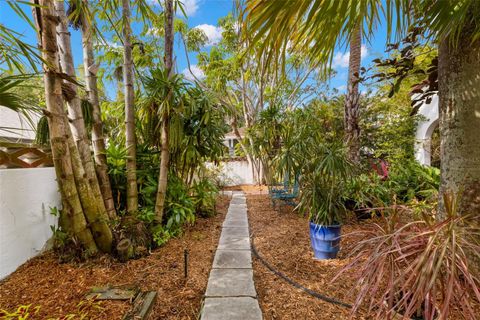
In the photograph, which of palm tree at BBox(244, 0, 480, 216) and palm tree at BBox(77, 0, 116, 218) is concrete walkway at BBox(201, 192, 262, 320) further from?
palm tree at BBox(244, 0, 480, 216)

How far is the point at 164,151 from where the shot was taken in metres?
2.81

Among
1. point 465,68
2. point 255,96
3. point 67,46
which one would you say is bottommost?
point 465,68

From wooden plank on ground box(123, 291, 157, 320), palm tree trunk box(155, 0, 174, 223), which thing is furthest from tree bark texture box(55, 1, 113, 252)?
wooden plank on ground box(123, 291, 157, 320)

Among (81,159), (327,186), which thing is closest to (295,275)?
Answer: (327,186)

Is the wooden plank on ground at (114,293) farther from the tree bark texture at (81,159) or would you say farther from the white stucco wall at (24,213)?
the white stucco wall at (24,213)

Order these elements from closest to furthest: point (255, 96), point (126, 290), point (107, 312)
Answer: point (107, 312)
point (126, 290)
point (255, 96)

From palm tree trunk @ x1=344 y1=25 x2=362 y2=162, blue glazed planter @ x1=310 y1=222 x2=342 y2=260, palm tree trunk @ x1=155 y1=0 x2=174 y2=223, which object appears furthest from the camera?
palm tree trunk @ x1=344 y1=25 x2=362 y2=162

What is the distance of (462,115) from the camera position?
139cm

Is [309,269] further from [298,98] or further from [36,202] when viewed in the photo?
[298,98]

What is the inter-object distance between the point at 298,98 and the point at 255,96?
115 inches

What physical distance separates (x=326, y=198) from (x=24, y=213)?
3009 millimetres

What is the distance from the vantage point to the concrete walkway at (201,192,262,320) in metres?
1.58

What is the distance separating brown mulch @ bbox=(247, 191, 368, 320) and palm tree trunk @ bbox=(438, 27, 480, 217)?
2.57ft

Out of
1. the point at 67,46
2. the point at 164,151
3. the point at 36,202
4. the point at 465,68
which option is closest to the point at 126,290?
the point at 36,202
